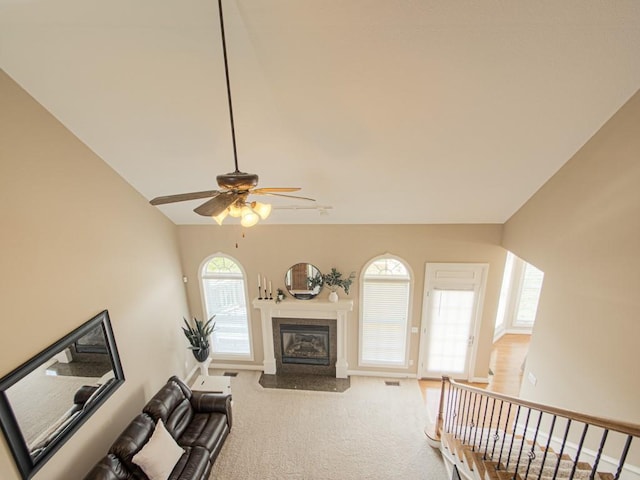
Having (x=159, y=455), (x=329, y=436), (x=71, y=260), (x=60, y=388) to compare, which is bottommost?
(x=329, y=436)

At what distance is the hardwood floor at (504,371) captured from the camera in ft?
17.9

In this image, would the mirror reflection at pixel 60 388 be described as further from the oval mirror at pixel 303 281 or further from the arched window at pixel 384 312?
the arched window at pixel 384 312

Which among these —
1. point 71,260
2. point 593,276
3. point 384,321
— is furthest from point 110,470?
point 593,276

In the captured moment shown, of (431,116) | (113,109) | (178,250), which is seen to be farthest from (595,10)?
(178,250)

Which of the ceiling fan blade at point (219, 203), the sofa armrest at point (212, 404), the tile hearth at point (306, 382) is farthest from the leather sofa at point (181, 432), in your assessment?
the ceiling fan blade at point (219, 203)

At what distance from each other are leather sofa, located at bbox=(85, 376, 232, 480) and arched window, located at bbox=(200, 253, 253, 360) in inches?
51.6

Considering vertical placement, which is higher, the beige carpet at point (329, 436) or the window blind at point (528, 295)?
the window blind at point (528, 295)

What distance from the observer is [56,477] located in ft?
10.3

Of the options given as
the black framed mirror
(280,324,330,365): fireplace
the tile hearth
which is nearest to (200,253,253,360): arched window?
the tile hearth

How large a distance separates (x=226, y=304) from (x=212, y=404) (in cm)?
188

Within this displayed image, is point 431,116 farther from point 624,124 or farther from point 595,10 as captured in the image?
point 624,124

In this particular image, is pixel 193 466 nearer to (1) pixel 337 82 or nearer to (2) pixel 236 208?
(2) pixel 236 208

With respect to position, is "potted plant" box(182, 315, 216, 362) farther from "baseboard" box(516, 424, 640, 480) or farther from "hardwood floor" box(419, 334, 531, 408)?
"baseboard" box(516, 424, 640, 480)

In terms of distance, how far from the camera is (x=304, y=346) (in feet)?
19.2
